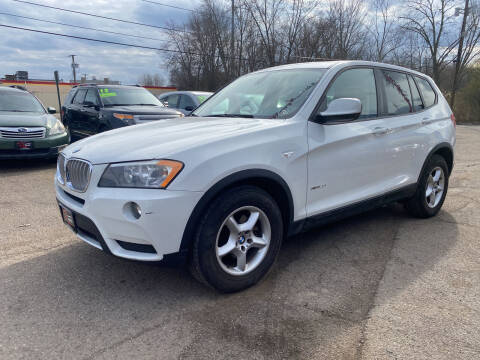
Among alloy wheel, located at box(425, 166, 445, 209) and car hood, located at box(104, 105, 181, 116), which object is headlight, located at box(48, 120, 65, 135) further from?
alloy wheel, located at box(425, 166, 445, 209)

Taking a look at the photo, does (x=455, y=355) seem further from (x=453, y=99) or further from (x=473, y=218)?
(x=453, y=99)

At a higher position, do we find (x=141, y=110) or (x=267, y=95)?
(x=267, y=95)

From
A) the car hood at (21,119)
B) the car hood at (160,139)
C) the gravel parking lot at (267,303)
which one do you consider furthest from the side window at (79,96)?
the car hood at (160,139)

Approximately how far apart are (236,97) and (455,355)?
2854 millimetres

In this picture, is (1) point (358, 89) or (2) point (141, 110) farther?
(2) point (141, 110)

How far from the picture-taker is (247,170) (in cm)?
269

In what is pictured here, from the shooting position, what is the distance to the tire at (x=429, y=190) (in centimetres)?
451

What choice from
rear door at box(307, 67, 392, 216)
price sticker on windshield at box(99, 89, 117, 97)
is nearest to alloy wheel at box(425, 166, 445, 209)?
rear door at box(307, 67, 392, 216)

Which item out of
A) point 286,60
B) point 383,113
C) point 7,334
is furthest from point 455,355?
point 286,60

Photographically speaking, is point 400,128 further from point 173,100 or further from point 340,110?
point 173,100

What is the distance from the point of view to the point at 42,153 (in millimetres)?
7539

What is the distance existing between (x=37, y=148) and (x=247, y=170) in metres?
6.25

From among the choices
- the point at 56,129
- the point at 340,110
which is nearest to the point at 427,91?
the point at 340,110

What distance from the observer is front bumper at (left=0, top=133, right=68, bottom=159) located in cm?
712
